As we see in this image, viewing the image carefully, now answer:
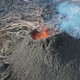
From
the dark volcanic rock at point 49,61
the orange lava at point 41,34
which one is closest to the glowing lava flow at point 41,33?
the orange lava at point 41,34

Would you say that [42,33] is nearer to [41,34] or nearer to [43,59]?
[41,34]

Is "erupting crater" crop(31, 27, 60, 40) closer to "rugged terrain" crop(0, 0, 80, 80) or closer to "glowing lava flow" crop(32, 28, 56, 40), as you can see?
"glowing lava flow" crop(32, 28, 56, 40)

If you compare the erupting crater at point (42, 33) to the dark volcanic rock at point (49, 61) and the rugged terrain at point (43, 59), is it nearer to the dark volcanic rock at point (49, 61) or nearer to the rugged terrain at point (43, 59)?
the rugged terrain at point (43, 59)

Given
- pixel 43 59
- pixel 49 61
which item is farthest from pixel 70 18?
pixel 49 61

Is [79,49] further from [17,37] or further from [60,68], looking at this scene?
[17,37]

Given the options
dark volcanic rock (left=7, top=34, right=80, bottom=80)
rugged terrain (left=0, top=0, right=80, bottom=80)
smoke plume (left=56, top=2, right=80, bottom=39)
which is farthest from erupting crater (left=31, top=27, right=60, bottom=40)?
smoke plume (left=56, top=2, right=80, bottom=39)

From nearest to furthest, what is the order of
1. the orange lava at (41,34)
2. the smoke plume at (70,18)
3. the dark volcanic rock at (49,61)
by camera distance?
the dark volcanic rock at (49,61), the orange lava at (41,34), the smoke plume at (70,18)

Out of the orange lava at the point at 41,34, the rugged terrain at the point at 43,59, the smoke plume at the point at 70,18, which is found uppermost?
the orange lava at the point at 41,34

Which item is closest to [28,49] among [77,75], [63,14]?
[77,75]
